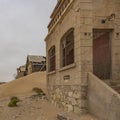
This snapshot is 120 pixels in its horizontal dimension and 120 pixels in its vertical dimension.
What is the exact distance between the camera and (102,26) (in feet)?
44.4

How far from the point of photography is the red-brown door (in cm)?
1435

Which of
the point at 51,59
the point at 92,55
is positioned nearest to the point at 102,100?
the point at 92,55

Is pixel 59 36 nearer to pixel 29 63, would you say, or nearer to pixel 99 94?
pixel 99 94

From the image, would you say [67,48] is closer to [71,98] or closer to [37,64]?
[71,98]

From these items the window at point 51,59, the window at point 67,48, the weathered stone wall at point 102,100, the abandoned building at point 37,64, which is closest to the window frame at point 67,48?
the window at point 67,48

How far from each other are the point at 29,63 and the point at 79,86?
41.0m

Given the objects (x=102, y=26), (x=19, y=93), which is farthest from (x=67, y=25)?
(x=19, y=93)

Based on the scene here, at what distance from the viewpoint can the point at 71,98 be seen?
14.9 m

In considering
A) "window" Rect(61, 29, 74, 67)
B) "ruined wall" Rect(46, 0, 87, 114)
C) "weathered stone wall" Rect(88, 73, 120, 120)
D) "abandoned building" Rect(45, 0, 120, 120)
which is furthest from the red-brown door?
"weathered stone wall" Rect(88, 73, 120, 120)

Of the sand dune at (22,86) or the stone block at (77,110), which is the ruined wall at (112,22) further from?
the sand dune at (22,86)

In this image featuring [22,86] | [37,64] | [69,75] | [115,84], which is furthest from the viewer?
[37,64]

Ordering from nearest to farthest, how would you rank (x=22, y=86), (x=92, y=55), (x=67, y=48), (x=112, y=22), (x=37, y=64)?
(x=92, y=55), (x=112, y=22), (x=67, y=48), (x=22, y=86), (x=37, y=64)

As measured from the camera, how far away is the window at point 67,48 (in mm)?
15916

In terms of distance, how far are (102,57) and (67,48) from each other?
280cm
